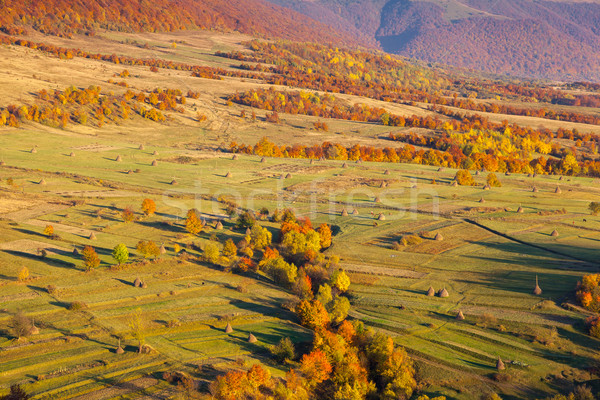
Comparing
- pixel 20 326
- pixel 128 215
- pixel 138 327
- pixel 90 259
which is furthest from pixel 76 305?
pixel 128 215

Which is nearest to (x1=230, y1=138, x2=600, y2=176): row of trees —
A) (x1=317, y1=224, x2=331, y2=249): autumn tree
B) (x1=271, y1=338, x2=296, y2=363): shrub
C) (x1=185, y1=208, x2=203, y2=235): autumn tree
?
(x1=317, y1=224, x2=331, y2=249): autumn tree

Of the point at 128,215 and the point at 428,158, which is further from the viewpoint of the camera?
the point at 428,158

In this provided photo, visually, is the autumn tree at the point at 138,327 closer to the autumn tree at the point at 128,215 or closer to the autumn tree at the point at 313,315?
the autumn tree at the point at 313,315

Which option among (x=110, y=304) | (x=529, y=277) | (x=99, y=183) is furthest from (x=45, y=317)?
(x=529, y=277)

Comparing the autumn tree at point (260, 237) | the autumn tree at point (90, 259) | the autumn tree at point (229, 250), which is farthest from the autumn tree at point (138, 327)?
the autumn tree at point (260, 237)

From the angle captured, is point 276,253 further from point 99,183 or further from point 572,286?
point 99,183

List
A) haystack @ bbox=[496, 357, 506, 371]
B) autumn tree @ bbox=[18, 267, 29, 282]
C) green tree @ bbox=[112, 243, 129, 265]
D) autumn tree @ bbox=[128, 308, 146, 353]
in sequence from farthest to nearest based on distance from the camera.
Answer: green tree @ bbox=[112, 243, 129, 265], autumn tree @ bbox=[18, 267, 29, 282], haystack @ bbox=[496, 357, 506, 371], autumn tree @ bbox=[128, 308, 146, 353]

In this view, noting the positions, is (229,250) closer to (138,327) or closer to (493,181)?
(138,327)

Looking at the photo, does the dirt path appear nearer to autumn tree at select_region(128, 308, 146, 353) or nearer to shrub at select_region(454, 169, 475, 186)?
autumn tree at select_region(128, 308, 146, 353)

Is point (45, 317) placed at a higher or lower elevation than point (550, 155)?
lower

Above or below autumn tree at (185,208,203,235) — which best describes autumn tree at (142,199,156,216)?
above

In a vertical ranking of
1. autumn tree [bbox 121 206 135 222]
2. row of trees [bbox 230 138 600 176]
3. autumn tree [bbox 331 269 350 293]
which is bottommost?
autumn tree [bbox 331 269 350 293]
